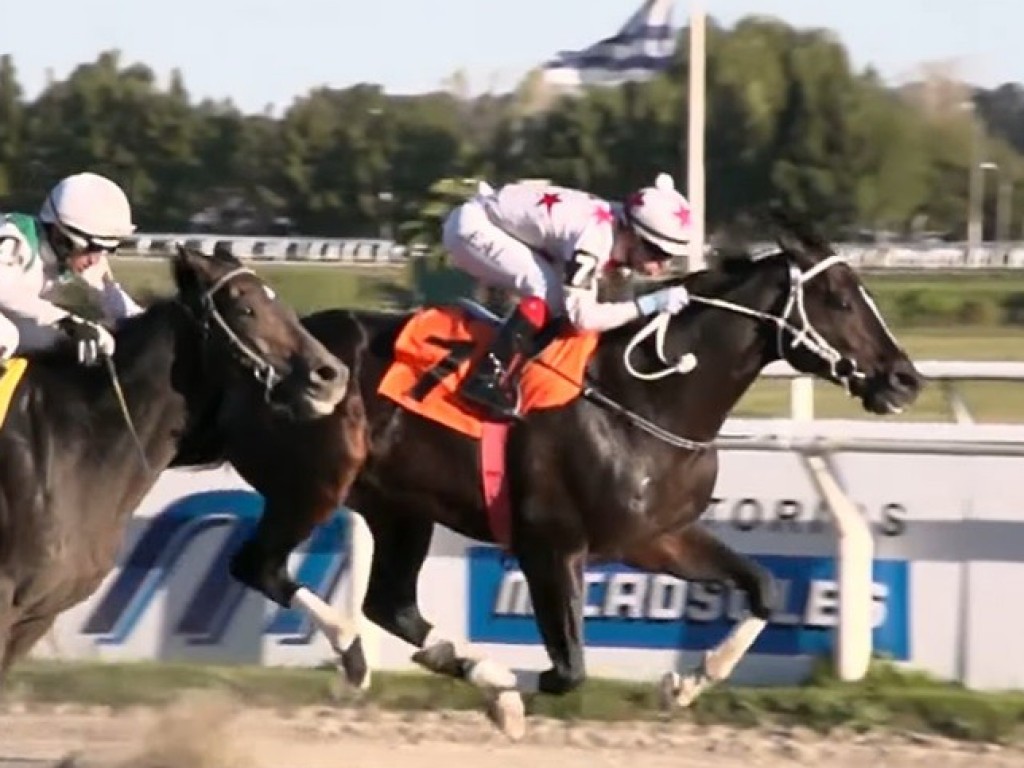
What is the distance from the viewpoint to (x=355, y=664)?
663cm

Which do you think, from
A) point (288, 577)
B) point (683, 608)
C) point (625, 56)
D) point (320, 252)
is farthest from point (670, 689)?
point (320, 252)

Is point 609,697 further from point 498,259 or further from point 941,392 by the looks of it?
point 941,392

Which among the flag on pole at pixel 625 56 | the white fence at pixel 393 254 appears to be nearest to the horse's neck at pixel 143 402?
the flag on pole at pixel 625 56

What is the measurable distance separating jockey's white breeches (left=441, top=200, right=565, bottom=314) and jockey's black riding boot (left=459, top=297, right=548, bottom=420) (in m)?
0.07

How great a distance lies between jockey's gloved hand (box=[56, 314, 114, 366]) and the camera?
5203 millimetres

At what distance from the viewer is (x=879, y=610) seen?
6820 millimetres

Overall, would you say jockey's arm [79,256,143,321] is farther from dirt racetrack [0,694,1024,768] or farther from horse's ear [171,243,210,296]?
dirt racetrack [0,694,1024,768]

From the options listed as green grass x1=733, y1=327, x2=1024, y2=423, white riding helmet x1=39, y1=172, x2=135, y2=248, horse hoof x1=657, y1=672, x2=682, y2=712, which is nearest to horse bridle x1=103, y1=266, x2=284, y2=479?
white riding helmet x1=39, y1=172, x2=135, y2=248

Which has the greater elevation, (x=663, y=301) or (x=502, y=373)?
(x=663, y=301)

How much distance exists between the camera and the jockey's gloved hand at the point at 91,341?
17.1 feet

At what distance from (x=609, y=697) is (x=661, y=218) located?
144 cm

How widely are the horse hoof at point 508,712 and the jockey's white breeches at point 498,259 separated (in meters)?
1.08

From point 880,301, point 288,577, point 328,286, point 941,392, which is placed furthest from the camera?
point 880,301

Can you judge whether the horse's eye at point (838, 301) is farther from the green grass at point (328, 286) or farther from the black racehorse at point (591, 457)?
the green grass at point (328, 286)
